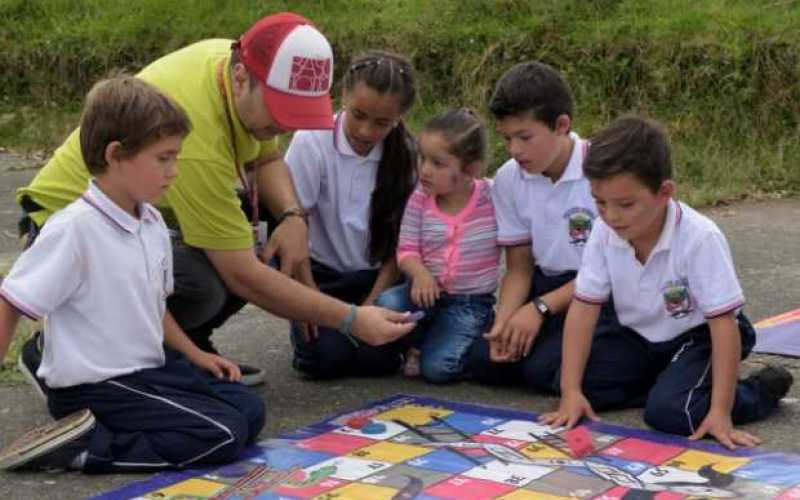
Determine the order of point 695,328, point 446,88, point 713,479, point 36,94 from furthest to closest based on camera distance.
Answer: point 36,94 → point 446,88 → point 695,328 → point 713,479

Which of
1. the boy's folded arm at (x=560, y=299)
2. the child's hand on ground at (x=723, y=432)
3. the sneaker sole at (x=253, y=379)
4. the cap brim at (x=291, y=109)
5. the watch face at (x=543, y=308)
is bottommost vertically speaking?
the sneaker sole at (x=253, y=379)

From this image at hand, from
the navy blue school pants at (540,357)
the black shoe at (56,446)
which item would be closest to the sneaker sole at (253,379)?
the navy blue school pants at (540,357)

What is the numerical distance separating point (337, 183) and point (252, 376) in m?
0.63

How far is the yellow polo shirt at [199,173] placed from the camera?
380 cm

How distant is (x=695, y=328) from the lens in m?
3.84

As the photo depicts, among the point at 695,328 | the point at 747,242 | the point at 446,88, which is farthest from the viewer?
the point at 446,88

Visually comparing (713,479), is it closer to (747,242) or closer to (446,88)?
(747,242)

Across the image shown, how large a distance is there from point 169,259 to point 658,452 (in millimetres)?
1304

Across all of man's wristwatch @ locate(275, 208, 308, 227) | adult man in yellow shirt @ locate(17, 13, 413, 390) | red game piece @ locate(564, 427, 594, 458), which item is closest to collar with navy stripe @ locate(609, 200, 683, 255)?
red game piece @ locate(564, 427, 594, 458)

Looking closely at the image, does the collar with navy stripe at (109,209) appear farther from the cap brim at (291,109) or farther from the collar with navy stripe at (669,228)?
the collar with navy stripe at (669,228)

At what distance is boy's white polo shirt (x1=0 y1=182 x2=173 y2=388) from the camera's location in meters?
3.39

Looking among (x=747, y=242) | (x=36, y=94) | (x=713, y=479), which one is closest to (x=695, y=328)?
(x=713, y=479)

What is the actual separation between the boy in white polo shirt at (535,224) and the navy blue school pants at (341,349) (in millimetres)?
276

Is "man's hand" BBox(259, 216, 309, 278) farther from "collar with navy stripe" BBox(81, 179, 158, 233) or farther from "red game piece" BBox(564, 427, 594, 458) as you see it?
"red game piece" BBox(564, 427, 594, 458)
